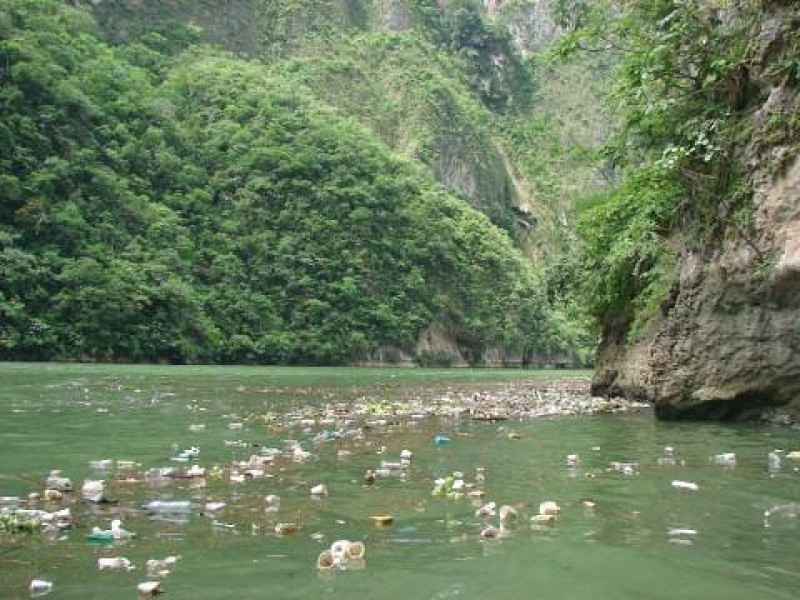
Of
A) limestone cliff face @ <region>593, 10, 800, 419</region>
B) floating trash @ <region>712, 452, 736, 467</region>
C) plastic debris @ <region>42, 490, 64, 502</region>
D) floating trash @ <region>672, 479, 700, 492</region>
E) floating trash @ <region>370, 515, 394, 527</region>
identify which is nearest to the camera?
floating trash @ <region>370, 515, 394, 527</region>

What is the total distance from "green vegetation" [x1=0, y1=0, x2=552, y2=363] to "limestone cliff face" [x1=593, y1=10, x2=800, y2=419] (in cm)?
4672

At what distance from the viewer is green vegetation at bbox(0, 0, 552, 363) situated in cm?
5966

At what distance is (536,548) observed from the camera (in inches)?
202

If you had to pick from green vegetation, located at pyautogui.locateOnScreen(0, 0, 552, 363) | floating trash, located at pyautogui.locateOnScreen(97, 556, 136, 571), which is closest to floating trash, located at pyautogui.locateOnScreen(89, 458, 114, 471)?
floating trash, located at pyautogui.locateOnScreen(97, 556, 136, 571)

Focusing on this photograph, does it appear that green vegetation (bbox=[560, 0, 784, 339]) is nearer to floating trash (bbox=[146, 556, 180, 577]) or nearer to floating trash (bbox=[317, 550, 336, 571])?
floating trash (bbox=[317, 550, 336, 571])

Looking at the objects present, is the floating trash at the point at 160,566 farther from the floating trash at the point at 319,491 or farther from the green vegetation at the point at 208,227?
the green vegetation at the point at 208,227

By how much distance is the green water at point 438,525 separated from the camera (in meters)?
4.37

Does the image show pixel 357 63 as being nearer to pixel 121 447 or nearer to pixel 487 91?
pixel 487 91

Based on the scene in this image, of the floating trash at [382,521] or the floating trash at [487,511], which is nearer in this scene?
the floating trash at [382,521]

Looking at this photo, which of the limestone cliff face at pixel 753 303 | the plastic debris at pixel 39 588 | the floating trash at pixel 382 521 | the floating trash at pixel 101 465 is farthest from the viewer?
the limestone cliff face at pixel 753 303

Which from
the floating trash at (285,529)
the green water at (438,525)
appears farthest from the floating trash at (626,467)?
the floating trash at (285,529)

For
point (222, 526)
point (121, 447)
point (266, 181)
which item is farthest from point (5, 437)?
point (266, 181)

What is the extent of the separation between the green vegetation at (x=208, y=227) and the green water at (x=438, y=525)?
47440 millimetres

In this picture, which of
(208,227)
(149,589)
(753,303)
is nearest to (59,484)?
(149,589)
